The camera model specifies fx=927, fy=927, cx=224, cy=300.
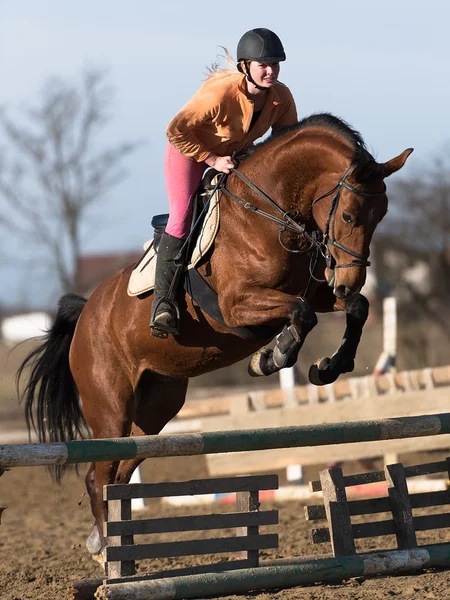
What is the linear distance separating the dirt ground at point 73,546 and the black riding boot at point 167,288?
4.48ft

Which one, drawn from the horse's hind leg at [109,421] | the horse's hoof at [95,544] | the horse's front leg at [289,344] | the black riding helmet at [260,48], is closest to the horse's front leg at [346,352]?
the horse's front leg at [289,344]

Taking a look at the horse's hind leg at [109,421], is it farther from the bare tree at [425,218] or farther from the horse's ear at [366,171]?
the bare tree at [425,218]

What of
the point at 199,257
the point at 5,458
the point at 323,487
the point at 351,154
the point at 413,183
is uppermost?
the point at 413,183

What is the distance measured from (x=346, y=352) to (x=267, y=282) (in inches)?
21.4

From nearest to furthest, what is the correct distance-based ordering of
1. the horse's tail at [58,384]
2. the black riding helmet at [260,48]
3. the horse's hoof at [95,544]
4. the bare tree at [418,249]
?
the black riding helmet at [260,48], the horse's hoof at [95,544], the horse's tail at [58,384], the bare tree at [418,249]

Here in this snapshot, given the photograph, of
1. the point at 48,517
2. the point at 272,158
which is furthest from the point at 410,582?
the point at 48,517

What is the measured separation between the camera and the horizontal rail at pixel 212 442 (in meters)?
3.84

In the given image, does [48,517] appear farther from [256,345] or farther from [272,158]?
[272,158]

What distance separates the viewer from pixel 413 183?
22891 mm

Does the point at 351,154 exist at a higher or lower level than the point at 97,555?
higher

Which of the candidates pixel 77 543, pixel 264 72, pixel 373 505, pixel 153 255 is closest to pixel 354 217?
pixel 264 72

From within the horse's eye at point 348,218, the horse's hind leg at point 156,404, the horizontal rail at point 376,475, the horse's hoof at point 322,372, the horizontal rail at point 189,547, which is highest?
the horse's eye at point 348,218

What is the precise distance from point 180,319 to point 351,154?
4.58ft

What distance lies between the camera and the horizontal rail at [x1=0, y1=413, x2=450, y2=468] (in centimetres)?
384
